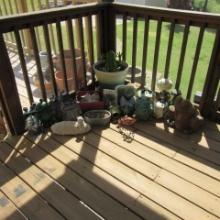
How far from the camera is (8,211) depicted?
1.70 m

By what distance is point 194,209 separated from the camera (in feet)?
5.52

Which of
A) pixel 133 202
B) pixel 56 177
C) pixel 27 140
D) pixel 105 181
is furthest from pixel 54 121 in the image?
pixel 133 202

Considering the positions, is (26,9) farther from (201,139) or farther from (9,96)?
(201,139)

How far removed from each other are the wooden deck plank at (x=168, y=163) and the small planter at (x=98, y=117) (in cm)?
12

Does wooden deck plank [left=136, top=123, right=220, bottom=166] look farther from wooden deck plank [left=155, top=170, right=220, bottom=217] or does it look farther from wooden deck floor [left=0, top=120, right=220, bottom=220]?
wooden deck plank [left=155, top=170, right=220, bottom=217]

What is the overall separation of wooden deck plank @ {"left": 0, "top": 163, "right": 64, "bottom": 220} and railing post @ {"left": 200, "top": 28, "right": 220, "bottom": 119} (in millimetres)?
1703

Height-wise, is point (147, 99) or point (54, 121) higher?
point (147, 99)

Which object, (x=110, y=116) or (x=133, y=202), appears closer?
(x=133, y=202)

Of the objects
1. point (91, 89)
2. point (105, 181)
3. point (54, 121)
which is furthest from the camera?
point (91, 89)

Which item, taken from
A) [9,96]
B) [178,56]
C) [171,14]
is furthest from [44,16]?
[178,56]

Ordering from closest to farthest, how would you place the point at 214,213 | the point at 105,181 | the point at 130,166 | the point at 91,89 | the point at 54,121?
1. the point at 214,213
2. the point at 105,181
3. the point at 130,166
4. the point at 54,121
5. the point at 91,89

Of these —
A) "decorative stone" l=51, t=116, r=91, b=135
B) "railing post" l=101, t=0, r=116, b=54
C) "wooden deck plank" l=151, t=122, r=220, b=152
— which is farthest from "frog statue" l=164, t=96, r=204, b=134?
"railing post" l=101, t=0, r=116, b=54

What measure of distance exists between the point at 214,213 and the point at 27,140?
1638 millimetres

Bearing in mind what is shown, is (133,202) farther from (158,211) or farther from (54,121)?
(54,121)
